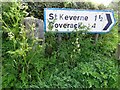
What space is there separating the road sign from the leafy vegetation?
5.6 inches

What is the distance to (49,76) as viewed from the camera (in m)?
3.62

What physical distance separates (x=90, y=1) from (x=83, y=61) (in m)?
1.32

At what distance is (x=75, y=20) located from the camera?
4.02 m

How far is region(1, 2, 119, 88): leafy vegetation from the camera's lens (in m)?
3.52

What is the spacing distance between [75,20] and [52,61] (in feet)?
2.42

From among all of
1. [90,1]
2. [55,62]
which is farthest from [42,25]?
[90,1]

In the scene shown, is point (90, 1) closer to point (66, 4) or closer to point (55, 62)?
point (66, 4)

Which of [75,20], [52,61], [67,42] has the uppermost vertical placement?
[75,20]

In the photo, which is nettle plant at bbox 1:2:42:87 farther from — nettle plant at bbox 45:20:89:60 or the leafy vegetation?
nettle plant at bbox 45:20:89:60

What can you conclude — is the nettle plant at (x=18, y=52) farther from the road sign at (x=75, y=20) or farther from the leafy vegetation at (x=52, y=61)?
the road sign at (x=75, y=20)

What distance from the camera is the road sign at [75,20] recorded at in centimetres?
390

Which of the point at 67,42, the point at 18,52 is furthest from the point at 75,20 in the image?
the point at 18,52

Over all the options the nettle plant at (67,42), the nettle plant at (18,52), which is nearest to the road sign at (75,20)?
the nettle plant at (67,42)

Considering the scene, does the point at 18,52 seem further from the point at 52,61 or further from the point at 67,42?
the point at 67,42
